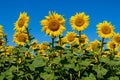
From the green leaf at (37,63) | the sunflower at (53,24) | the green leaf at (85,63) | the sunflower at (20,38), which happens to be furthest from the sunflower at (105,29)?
the sunflower at (20,38)

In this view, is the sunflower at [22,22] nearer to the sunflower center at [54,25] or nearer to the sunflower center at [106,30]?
the sunflower center at [54,25]

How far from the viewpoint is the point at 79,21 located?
12.0m

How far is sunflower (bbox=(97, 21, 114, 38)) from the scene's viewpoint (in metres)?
12.0

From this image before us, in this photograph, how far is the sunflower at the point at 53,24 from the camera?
11109 mm

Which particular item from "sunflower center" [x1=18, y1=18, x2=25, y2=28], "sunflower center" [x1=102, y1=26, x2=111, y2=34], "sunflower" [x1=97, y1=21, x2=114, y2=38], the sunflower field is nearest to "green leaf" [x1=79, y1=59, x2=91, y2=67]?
the sunflower field

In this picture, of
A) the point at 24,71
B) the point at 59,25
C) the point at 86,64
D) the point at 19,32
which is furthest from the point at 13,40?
the point at 86,64

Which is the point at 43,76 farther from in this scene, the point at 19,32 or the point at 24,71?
the point at 19,32

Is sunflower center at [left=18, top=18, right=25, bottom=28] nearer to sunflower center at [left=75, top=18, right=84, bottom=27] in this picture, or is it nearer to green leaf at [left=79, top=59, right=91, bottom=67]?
sunflower center at [left=75, top=18, right=84, bottom=27]

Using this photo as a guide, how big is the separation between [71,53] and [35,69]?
120cm

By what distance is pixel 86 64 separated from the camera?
10938 mm

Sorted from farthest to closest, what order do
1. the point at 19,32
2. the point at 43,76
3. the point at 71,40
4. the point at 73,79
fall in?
1. the point at 71,40
2. the point at 19,32
3. the point at 73,79
4. the point at 43,76

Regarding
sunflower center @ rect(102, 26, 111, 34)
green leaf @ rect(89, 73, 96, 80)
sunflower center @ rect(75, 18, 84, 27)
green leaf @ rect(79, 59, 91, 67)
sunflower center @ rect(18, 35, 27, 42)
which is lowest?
green leaf @ rect(89, 73, 96, 80)

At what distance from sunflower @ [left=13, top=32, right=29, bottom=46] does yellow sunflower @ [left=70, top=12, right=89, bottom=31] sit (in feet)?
5.59

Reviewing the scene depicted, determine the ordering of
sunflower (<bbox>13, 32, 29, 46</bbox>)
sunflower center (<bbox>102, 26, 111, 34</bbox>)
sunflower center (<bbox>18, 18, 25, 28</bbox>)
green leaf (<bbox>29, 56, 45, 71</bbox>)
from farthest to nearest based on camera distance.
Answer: sunflower (<bbox>13, 32, 29, 46</bbox>), sunflower center (<bbox>102, 26, 111, 34</bbox>), sunflower center (<bbox>18, 18, 25, 28</bbox>), green leaf (<bbox>29, 56, 45, 71</bbox>)
